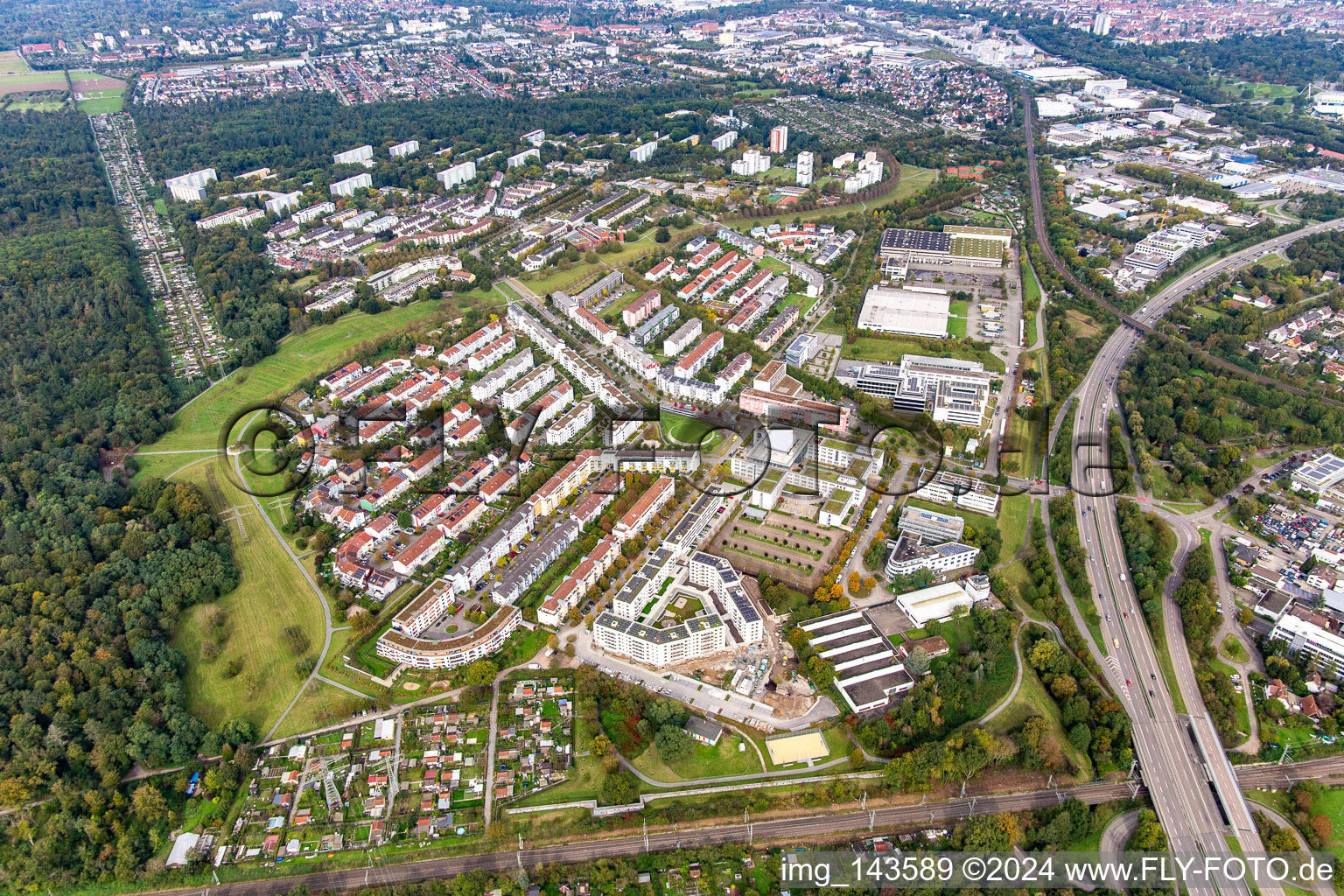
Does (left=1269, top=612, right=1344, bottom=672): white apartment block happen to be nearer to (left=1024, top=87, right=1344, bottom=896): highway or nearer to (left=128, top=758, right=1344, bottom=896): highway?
(left=128, top=758, right=1344, bottom=896): highway

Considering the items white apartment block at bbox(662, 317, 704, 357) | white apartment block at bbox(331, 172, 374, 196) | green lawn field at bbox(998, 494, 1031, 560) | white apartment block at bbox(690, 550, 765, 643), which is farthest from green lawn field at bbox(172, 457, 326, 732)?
white apartment block at bbox(331, 172, 374, 196)

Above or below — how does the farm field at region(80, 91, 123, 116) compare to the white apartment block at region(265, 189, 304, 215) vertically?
above

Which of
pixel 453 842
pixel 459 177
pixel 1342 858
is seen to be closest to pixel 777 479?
pixel 453 842

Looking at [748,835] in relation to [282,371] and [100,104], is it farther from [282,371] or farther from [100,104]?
[100,104]

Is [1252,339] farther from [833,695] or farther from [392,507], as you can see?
[392,507]

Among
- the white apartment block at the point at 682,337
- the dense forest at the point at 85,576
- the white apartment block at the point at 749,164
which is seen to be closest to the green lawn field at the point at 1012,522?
the white apartment block at the point at 682,337
